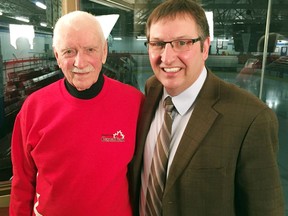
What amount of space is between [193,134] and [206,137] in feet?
0.19

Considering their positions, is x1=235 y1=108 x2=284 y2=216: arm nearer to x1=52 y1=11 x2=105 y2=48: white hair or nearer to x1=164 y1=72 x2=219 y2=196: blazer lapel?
x1=164 y1=72 x2=219 y2=196: blazer lapel

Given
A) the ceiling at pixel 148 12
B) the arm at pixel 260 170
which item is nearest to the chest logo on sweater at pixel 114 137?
the arm at pixel 260 170

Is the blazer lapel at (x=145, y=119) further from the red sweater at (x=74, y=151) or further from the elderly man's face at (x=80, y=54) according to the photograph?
the elderly man's face at (x=80, y=54)

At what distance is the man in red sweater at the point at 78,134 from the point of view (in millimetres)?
1310

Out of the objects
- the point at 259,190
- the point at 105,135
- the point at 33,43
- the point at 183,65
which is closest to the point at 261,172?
the point at 259,190

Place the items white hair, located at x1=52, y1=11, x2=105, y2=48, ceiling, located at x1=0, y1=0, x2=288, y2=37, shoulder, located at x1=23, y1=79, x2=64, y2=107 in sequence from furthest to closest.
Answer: ceiling, located at x1=0, y1=0, x2=288, y2=37 → shoulder, located at x1=23, y1=79, x2=64, y2=107 → white hair, located at x1=52, y1=11, x2=105, y2=48

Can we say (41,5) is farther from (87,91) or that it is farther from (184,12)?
(184,12)

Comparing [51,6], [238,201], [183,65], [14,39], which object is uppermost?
[51,6]

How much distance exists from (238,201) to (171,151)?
15.3 inches

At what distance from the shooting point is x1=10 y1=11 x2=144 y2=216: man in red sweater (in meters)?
1.31

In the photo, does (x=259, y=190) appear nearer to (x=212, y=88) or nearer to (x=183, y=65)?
(x=212, y=88)

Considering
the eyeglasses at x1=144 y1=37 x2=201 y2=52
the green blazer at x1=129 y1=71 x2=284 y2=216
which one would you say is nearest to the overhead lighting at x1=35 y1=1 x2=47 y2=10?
the eyeglasses at x1=144 y1=37 x2=201 y2=52

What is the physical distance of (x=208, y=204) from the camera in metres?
1.29

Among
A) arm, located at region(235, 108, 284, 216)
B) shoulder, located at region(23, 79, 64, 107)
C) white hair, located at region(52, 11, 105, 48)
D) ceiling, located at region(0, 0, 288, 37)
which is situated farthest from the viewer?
ceiling, located at region(0, 0, 288, 37)
